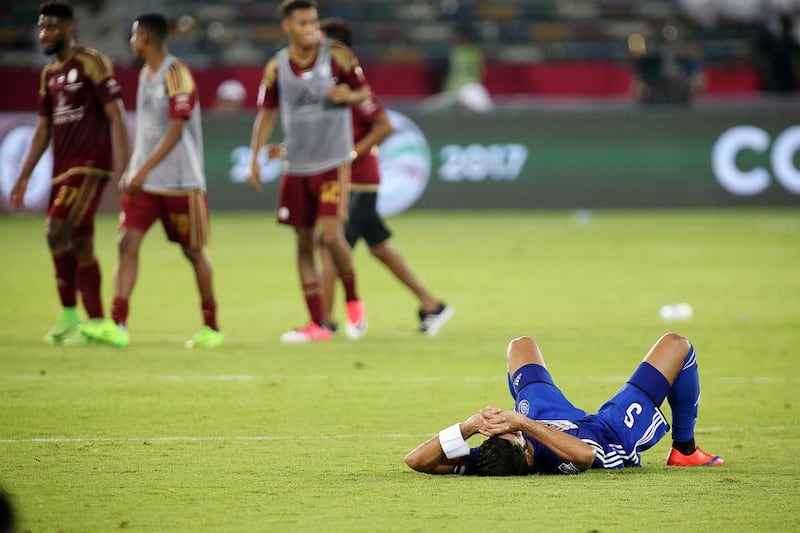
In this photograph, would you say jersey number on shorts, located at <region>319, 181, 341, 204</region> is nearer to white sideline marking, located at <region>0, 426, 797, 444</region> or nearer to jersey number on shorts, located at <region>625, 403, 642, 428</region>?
white sideline marking, located at <region>0, 426, 797, 444</region>

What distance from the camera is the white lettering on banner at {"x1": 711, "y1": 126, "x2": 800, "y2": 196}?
23.7m

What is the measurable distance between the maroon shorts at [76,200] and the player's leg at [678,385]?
18.5ft

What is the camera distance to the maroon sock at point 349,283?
11889mm

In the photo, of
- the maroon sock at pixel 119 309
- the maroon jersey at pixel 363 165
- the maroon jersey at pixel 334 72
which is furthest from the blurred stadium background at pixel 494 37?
the maroon sock at pixel 119 309

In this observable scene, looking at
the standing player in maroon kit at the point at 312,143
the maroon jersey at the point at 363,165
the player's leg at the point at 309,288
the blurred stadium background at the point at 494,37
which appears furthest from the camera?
the blurred stadium background at the point at 494,37

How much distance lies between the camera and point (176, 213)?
447 inches

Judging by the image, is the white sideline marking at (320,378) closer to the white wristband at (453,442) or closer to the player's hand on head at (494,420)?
the white wristband at (453,442)

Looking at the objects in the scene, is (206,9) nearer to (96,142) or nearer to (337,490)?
(96,142)

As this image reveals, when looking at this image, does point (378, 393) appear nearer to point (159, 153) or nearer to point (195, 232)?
point (195, 232)

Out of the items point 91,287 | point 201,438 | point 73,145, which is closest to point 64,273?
point 91,287

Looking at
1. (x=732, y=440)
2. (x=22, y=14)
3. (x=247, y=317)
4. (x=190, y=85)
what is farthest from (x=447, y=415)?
(x=22, y=14)

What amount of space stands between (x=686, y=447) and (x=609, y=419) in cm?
64

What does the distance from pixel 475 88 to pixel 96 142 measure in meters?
15.6

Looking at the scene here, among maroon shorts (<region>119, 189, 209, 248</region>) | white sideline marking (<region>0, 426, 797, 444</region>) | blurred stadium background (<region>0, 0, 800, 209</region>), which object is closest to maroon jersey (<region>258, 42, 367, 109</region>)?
maroon shorts (<region>119, 189, 209, 248</region>)
